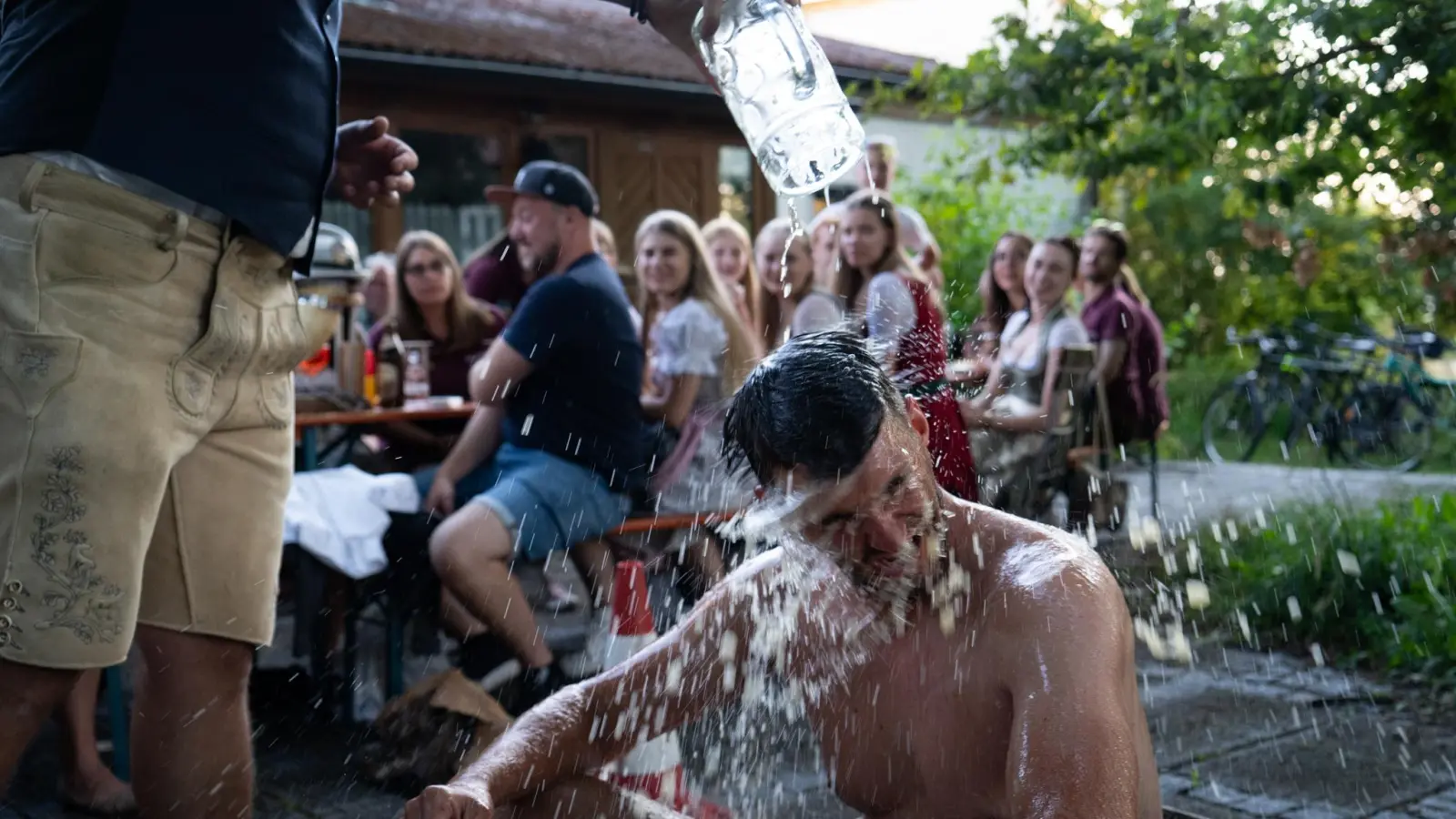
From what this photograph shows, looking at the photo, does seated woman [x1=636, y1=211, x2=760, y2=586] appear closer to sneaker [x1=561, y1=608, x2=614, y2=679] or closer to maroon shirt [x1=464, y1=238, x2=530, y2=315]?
sneaker [x1=561, y1=608, x2=614, y2=679]

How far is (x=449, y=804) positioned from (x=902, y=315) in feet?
10.6

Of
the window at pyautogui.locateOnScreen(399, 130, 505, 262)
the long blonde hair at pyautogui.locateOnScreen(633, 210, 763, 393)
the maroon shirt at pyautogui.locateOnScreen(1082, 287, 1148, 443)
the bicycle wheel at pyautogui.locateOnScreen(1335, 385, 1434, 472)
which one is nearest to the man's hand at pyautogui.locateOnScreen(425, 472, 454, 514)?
the long blonde hair at pyautogui.locateOnScreen(633, 210, 763, 393)

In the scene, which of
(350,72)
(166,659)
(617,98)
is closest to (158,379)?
(166,659)

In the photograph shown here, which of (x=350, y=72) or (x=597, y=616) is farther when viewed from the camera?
(x=350, y=72)

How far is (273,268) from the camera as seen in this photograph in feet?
9.20

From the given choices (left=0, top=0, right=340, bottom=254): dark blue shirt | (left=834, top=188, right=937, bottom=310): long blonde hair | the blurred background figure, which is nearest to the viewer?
(left=0, top=0, right=340, bottom=254): dark blue shirt

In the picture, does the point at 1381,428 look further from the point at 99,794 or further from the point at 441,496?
the point at 99,794

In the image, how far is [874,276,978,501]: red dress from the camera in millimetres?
3398

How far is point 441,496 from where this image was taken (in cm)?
568

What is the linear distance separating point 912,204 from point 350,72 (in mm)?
6927

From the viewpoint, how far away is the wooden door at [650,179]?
52.6 feet

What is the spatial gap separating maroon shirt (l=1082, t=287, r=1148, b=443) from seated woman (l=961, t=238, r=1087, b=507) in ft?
2.13

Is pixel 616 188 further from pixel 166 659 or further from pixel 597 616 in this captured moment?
pixel 166 659

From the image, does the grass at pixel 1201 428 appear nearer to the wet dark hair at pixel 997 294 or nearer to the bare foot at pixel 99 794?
the wet dark hair at pixel 997 294
